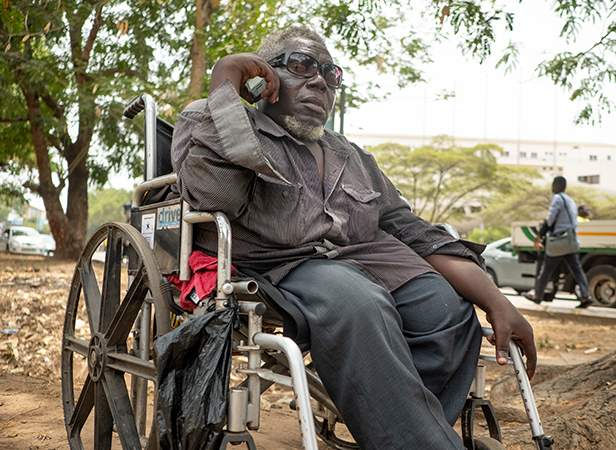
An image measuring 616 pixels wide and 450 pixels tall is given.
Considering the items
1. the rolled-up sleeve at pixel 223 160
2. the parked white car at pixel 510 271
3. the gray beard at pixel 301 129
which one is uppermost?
the gray beard at pixel 301 129

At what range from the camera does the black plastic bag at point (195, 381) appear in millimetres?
1524

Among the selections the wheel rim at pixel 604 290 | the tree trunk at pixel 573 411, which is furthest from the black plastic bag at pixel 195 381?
the wheel rim at pixel 604 290

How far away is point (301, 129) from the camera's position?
7.52 ft

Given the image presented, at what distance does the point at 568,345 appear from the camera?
20.0ft

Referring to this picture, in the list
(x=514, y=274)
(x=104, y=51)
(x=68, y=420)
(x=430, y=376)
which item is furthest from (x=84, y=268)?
(x=514, y=274)

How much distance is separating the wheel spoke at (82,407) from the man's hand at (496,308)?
1557 mm

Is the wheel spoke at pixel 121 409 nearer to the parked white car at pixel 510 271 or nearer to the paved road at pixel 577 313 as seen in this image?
the paved road at pixel 577 313

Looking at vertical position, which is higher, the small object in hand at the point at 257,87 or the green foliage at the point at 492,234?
the small object in hand at the point at 257,87

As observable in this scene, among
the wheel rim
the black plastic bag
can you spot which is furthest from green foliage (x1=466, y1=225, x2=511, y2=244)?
the black plastic bag

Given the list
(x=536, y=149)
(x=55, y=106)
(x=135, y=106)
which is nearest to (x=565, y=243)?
(x=135, y=106)

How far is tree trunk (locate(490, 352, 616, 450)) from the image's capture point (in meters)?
2.61

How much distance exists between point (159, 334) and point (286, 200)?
626 mm

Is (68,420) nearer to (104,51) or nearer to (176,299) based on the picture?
(176,299)

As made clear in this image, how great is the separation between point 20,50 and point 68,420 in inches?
337
